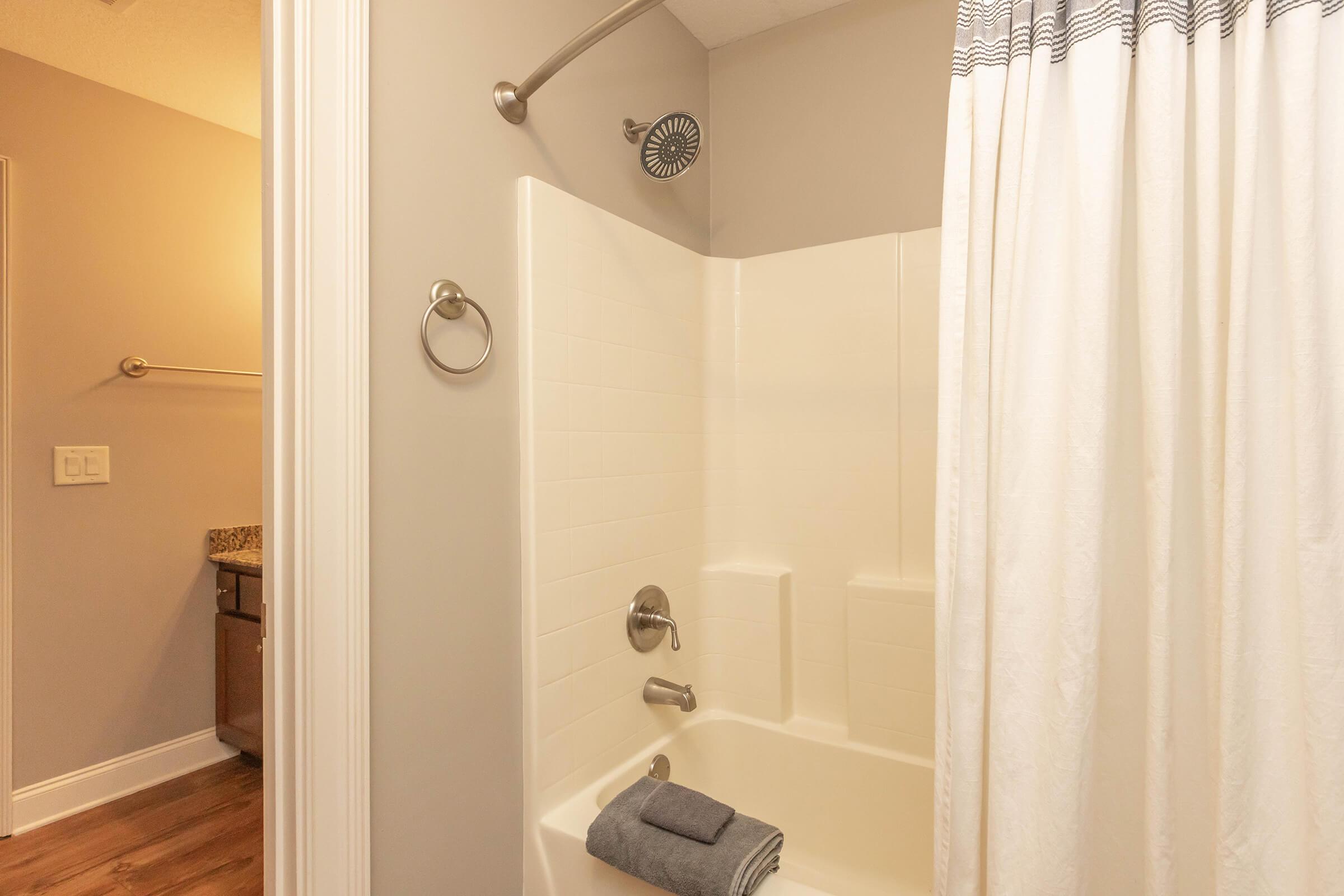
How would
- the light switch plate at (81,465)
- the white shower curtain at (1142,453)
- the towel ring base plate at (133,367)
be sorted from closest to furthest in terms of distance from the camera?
1. the white shower curtain at (1142,453)
2. the light switch plate at (81,465)
3. the towel ring base plate at (133,367)

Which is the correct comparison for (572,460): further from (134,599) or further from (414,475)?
(134,599)

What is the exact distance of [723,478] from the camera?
6.97 feet

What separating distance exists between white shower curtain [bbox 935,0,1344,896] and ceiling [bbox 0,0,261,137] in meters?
2.24

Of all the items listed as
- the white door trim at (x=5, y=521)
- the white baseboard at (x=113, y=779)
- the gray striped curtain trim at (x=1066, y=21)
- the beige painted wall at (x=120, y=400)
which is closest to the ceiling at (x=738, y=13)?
the gray striped curtain trim at (x=1066, y=21)

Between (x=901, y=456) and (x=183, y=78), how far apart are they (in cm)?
284

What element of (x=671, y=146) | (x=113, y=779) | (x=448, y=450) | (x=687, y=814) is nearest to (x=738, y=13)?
(x=671, y=146)

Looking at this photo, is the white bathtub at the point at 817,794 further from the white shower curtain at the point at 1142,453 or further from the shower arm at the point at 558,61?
the shower arm at the point at 558,61

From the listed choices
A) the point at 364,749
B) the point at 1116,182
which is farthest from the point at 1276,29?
the point at 364,749

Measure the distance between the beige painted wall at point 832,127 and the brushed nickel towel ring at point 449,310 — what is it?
1.13 meters

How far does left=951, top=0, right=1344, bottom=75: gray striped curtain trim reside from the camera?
0.86 m

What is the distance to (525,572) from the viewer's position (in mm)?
1425

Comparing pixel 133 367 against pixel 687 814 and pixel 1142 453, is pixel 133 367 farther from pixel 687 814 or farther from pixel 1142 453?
pixel 1142 453

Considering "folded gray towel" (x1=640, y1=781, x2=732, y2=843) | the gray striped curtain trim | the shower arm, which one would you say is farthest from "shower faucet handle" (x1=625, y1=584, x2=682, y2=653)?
the gray striped curtain trim

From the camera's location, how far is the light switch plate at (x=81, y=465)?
2336mm
